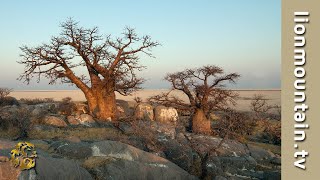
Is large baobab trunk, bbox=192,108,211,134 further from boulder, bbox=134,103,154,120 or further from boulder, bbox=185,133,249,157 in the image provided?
boulder, bbox=134,103,154,120

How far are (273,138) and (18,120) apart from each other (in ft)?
48.5

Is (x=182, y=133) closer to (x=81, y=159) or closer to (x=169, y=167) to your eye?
(x=169, y=167)

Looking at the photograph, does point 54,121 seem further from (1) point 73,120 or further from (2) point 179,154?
(2) point 179,154

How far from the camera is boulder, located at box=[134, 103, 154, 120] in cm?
2247

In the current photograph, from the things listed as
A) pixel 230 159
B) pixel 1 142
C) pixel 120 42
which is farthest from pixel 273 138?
pixel 1 142

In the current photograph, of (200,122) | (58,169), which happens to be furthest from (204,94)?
(58,169)

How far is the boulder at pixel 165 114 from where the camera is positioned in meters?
22.5

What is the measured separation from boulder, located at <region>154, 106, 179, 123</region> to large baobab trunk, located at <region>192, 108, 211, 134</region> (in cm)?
126

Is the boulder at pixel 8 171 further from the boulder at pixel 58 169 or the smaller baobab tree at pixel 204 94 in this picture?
the smaller baobab tree at pixel 204 94

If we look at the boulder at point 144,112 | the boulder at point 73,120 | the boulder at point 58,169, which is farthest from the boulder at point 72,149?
the boulder at point 144,112

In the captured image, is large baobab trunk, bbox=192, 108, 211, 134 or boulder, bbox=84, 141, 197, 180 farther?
large baobab trunk, bbox=192, 108, 211, 134

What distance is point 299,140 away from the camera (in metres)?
9.60

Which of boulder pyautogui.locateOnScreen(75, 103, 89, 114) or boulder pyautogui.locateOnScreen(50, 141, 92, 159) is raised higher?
boulder pyautogui.locateOnScreen(75, 103, 89, 114)

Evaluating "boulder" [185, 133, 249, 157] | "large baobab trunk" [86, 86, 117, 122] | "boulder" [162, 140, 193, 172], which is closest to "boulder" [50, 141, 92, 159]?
"boulder" [162, 140, 193, 172]
